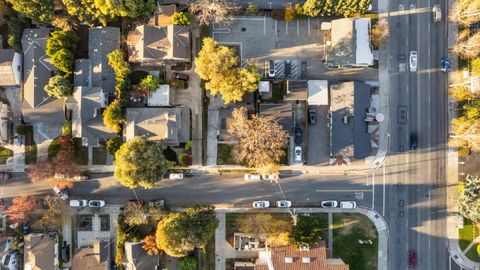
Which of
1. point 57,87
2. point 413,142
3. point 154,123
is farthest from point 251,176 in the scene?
point 57,87

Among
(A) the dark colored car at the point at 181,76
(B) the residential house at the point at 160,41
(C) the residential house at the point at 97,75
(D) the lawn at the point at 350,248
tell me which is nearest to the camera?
(B) the residential house at the point at 160,41

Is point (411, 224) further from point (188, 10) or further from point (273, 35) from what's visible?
point (188, 10)

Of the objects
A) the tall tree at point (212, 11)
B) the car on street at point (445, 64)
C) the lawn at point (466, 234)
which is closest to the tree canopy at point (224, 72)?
the tall tree at point (212, 11)

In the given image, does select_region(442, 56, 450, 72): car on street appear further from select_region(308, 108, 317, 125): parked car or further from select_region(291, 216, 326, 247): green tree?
select_region(291, 216, 326, 247): green tree

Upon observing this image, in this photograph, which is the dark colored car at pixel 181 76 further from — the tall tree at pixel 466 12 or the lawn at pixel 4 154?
the tall tree at pixel 466 12

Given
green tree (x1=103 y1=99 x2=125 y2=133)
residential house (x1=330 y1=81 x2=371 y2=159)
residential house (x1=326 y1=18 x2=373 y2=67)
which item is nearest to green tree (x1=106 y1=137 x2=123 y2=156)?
green tree (x1=103 y1=99 x2=125 y2=133)

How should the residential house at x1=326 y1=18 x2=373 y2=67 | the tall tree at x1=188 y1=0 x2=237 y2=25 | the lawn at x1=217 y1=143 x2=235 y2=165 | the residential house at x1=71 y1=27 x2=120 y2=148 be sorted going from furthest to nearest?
the lawn at x1=217 y1=143 x2=235 y2=165 → the residential house at x1=71 y1=27 x2=120 y2=148 → the residential house at x1=326 y1=18 x2=373 y2=67 → the tall tree at x1=188 y1=0 x2=237 y2=25

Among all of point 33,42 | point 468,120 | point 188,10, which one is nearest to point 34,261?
point 33,42
